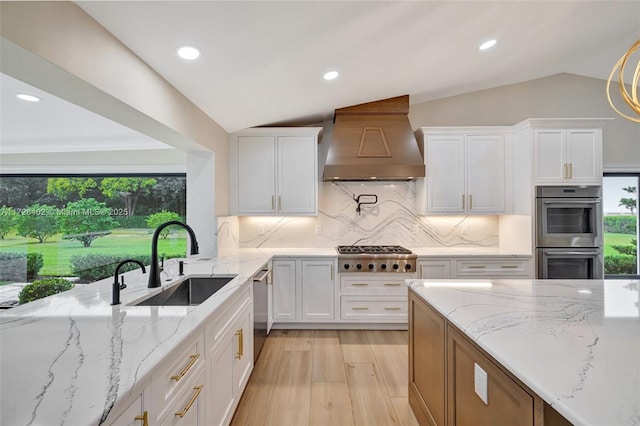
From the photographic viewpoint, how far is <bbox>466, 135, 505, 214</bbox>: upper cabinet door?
11.6ft

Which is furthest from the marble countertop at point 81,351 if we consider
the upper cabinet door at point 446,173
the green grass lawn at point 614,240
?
the green grass lawn at point 614,240

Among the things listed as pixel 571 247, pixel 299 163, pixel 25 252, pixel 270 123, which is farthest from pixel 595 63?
pixel 25 252

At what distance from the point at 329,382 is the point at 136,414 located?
5.82ft

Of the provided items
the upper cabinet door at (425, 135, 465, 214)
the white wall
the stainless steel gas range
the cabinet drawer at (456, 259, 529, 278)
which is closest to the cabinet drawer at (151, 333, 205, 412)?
the white wall

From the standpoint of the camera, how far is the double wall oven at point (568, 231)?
10.4 feet

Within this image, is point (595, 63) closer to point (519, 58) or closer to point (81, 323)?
point (519, 58)

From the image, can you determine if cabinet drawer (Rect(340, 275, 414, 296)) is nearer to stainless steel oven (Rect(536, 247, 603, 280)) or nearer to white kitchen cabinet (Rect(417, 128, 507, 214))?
white kitchen cabinet (Rect(417, 128, 507, 214))

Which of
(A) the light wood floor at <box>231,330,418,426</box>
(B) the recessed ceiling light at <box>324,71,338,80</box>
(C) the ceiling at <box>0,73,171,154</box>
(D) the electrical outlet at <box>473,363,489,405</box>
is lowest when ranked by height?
(A) the light wood floor at <box>231,330,418,426</box>

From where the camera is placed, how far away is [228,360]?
5.80 feet

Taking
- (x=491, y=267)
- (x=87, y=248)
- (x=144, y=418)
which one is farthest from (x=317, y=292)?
(x=87, y=248)

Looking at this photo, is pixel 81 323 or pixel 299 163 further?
pixel 299 163

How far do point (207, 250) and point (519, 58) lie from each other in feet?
13.0

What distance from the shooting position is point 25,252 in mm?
3230

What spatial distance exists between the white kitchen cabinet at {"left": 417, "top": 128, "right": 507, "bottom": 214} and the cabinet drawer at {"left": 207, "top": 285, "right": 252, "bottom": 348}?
2670 millimetres
